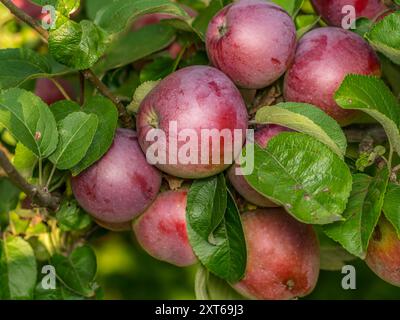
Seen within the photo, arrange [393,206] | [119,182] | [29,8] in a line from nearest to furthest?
[393,206]
[119,182]
[29,8]

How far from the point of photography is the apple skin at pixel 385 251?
42.3 inches

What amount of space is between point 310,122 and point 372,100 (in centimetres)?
9

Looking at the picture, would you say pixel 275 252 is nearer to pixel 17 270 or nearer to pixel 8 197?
pixel 17 270

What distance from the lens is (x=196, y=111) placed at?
99cm

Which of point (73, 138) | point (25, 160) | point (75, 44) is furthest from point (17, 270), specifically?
point (75, 44)

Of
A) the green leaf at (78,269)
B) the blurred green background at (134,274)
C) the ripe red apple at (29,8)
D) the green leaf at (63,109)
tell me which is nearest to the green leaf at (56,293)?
the green leaf at (78,269)

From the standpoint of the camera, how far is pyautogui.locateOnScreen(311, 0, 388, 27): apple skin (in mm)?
1205

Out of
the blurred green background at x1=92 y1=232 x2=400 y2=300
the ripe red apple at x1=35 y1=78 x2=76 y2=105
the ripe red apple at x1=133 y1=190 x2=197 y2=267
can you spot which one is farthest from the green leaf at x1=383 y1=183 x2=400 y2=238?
the blurred green background at x1=92 y1=232 x2=400 y2=300

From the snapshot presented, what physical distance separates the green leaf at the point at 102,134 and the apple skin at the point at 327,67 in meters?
0.28

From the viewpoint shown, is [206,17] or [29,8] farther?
[29,8]

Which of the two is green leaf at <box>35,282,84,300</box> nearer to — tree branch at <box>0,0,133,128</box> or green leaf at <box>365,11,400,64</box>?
tree branch at <box>0,0,133,128</box>

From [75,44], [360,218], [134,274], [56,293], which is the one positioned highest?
[75,44]

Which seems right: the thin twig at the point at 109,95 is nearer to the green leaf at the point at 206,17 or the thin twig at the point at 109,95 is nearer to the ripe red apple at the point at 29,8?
the green leaf at the point at 206,17

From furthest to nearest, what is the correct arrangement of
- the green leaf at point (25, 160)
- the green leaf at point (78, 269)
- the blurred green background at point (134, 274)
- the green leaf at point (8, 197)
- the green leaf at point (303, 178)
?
the blurred green background at point (134, 274) → the green leaf at point (8, 197) → the green leaf at point (78, 269) → the green leaf at point (25, 160) → the green leaf at point (303, 178)
